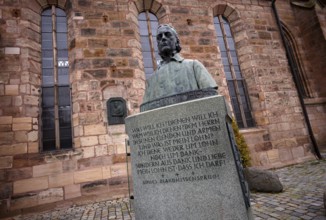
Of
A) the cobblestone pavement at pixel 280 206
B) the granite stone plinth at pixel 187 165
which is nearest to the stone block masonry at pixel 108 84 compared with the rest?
the cobblestone pavement at pixel 280 206

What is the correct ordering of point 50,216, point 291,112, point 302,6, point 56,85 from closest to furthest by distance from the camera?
point 50,216 < point 56,85 < point 291,112 < point 302,6

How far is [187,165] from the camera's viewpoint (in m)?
2.12

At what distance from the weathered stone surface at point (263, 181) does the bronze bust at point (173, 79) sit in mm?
2999

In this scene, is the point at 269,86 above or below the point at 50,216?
above

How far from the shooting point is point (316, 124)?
26.7 ft

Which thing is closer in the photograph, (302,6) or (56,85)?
(56,85)

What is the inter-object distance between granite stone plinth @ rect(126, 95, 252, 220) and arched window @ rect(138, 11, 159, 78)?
15.2 feet

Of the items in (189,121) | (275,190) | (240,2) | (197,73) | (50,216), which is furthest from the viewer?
(240,2)

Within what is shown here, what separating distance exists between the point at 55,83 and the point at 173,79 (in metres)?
4.60

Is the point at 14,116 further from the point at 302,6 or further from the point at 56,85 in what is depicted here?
the point at 302,6

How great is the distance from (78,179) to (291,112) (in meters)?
7.31

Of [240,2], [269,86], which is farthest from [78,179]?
[240,2]

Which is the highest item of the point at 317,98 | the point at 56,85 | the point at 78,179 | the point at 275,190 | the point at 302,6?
the point at 302,6

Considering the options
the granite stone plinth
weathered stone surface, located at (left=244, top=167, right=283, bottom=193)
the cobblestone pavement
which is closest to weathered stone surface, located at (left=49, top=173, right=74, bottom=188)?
the cobblestone pavement
